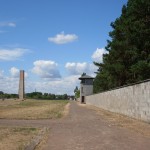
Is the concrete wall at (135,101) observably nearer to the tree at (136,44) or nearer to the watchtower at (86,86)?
the tree at (136,44)

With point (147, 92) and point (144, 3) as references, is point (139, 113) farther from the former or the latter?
point (144, 3)

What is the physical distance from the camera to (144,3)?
112ft

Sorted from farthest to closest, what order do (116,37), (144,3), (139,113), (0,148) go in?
(116,37) → (144,3) → (139,113) → (0,148)

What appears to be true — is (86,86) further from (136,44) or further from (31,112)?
(136,44)

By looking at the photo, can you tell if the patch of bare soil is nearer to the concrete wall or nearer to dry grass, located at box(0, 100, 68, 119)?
the concrete wall

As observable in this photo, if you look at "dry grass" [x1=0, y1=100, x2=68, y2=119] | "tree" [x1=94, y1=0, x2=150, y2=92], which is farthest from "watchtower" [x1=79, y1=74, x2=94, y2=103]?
"tree" [x1=94, y1=0, x2=150, y2=92]

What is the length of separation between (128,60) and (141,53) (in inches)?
194

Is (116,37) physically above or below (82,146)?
above

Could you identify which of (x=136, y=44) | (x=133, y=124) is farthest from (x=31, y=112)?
(x=133, y=124)

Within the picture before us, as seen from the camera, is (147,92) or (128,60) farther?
(128,60)

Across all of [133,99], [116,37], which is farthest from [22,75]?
[133,99]

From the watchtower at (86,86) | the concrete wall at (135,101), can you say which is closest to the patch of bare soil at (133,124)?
the concrete wall at (135,101)

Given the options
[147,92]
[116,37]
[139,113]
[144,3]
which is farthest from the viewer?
[116,37]

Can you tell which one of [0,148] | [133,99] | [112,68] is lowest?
[0,148]
